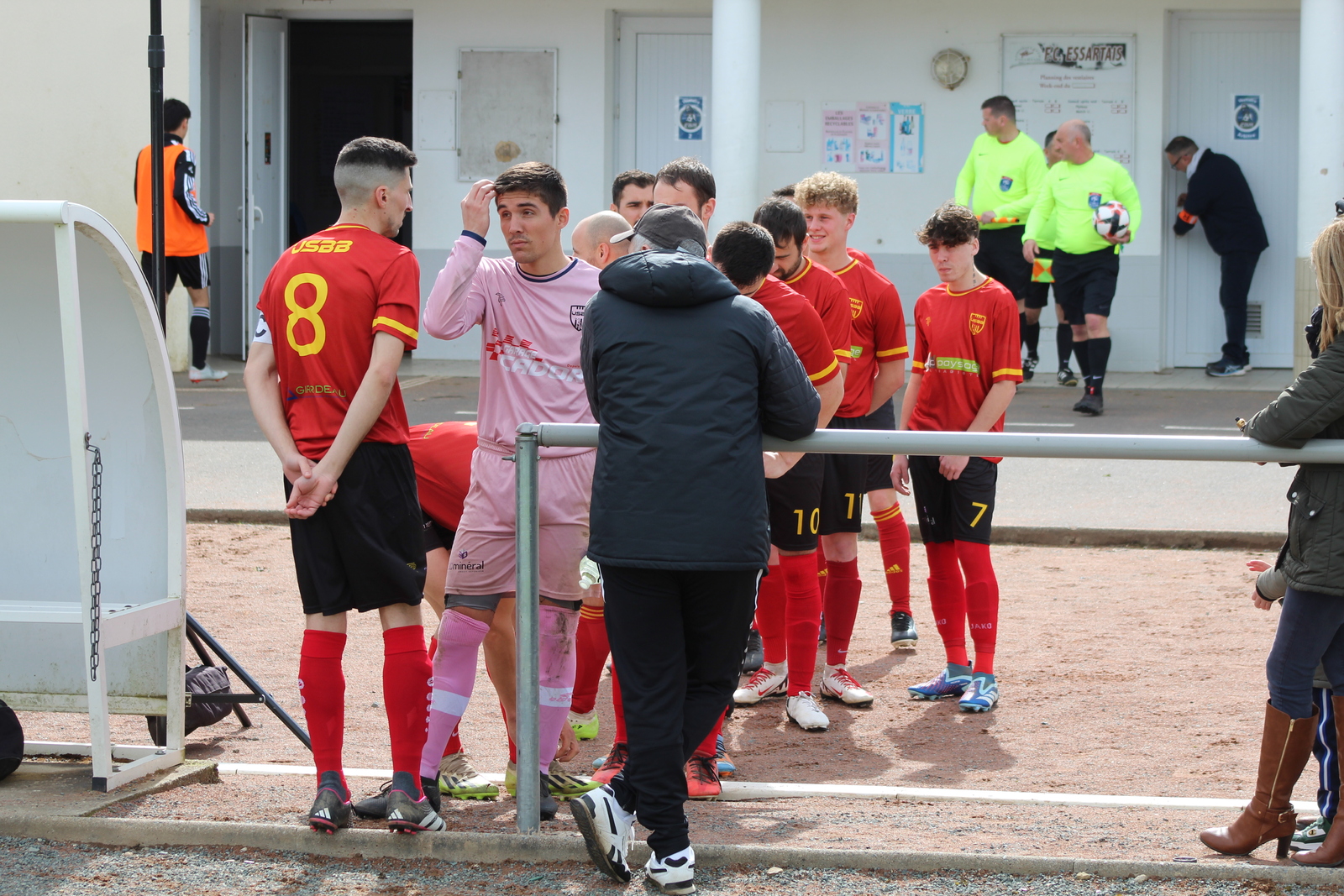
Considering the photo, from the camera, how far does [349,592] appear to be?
153 inches

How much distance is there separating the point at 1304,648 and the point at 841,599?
7.12 ft

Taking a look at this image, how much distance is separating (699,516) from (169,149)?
10352 millimetres

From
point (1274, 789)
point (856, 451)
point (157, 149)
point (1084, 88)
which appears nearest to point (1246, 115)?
point (1084, 88)

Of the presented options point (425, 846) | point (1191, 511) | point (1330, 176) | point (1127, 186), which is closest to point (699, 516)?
point (425, 846)

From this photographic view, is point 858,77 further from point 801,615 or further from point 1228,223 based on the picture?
point 801,615

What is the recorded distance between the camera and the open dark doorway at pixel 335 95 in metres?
19.3

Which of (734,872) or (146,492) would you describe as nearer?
(734,872)

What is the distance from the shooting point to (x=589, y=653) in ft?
16.5

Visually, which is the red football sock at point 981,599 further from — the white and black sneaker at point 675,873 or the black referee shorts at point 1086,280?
the black referee shorts at point 1086,280

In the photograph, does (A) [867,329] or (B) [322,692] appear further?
(A) [867,329]

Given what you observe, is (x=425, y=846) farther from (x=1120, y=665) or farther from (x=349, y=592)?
(x=1120, y=665)

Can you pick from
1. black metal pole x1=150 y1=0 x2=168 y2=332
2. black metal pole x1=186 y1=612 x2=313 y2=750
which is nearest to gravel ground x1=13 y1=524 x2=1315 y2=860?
black metal pole x1=186 y1=612 x2=313 y2=750

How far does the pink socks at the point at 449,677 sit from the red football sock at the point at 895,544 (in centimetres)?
268

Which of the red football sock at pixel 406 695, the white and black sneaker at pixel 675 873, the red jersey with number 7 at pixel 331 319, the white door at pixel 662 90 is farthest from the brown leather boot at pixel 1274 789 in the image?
the white door at pixel 662 90
